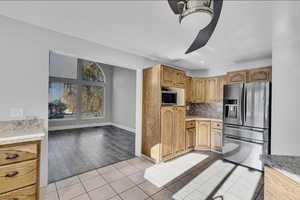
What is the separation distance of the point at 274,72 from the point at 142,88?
2.54m

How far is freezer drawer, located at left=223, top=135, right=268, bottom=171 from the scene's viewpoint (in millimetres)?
2736

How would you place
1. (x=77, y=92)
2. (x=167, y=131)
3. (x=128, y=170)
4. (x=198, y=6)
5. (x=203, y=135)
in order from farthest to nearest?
(x=77, y=92)
(x=203, y=135)
(x=167, y=131)
(x=128, y=170)
(x=198, y=6)

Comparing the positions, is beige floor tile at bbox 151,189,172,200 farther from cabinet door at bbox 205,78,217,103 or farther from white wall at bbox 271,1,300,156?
cabinet door at bbox 205,78,217,103

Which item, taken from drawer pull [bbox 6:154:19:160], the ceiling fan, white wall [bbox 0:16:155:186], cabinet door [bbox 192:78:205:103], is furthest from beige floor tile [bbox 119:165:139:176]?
cabinet door [bbox 192:78:205:103]

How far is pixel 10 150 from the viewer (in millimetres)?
1437

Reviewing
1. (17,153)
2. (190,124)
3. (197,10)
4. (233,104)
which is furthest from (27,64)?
(233,104)

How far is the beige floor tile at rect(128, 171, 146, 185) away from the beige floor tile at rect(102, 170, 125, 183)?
20 centimetres

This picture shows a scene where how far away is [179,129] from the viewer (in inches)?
131

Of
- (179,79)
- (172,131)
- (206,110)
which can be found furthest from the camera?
(206,110)

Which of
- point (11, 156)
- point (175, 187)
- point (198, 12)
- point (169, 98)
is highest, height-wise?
point (198, 12)

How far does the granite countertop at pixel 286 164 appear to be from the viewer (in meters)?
0.82

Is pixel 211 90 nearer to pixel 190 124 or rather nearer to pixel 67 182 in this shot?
pixel 190 124

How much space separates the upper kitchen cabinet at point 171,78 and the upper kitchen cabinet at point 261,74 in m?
1.66

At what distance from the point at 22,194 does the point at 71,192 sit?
2.14 feet
